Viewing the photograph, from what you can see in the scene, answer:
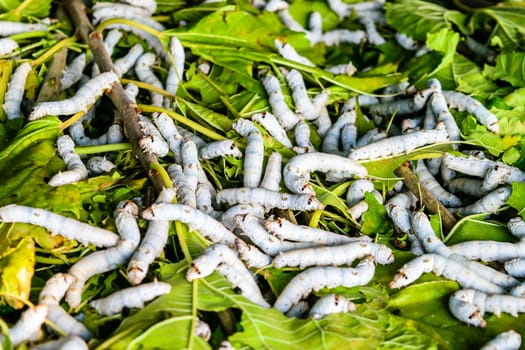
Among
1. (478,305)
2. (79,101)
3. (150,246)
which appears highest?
(79,101)

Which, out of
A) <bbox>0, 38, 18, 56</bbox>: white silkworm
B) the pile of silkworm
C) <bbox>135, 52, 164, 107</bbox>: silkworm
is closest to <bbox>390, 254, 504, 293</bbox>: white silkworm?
the pile of silkworm

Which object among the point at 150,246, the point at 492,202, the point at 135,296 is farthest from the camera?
the point at 492,202

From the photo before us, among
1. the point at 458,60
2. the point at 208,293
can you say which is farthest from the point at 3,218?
the point at 458,60

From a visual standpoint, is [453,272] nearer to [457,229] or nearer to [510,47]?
[457,229]

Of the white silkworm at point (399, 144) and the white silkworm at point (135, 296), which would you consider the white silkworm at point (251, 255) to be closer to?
the white silkworm at point (135, 296)

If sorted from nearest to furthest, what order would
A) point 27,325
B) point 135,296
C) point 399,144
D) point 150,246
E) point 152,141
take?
point 27,325 → point 135,296 → point 150,246 → point 152,141 → point 399,144

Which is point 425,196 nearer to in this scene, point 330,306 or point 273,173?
point 273,173

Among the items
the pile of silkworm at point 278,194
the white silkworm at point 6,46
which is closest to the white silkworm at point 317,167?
the pile of silkworm at point 278,194

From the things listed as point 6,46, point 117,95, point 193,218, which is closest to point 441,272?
point 193,218
